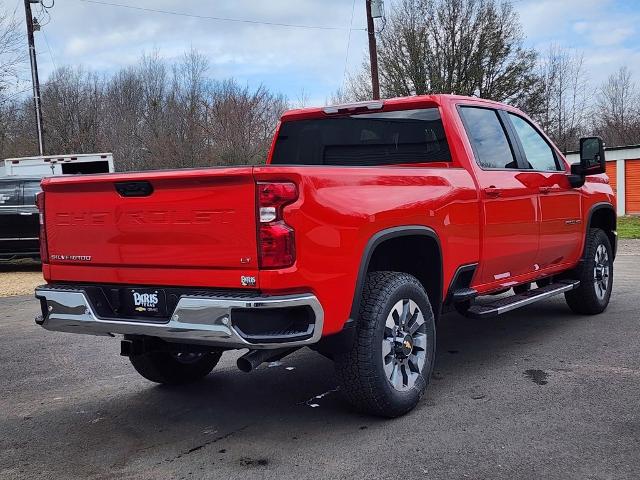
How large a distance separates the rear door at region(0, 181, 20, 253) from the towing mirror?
983 cm

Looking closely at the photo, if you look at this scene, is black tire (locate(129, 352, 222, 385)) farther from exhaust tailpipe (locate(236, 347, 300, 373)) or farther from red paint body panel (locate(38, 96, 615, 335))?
exhaust tailpipe (locate(236, 347, 300, 373))

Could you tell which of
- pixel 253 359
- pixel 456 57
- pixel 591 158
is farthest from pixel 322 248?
pixel 456 57

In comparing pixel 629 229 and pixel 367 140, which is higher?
pixel 367 140

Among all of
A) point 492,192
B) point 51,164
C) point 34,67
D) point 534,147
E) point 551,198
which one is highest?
point 34,67

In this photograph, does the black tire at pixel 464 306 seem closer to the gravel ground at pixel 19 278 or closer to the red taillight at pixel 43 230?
the red taillight at pixel 43 230

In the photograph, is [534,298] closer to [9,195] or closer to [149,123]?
[9,195]

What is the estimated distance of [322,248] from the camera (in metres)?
3.47

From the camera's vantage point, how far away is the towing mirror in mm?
6270

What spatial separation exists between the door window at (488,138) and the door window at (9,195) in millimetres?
9583

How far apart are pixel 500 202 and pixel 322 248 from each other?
2.11 m

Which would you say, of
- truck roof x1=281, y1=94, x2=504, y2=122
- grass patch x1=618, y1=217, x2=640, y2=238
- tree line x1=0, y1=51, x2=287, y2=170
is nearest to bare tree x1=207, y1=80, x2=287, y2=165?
tree line x1=0, y1=51, x2=287, y2=170

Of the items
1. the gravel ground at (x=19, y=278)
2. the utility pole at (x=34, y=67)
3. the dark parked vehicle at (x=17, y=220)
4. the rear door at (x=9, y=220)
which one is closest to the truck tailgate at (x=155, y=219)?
the gravel ground at (x=19, y=278)

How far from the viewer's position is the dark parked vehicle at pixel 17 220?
1191cm

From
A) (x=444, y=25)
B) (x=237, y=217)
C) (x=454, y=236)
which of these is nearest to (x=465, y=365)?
(x=454, y=236)
